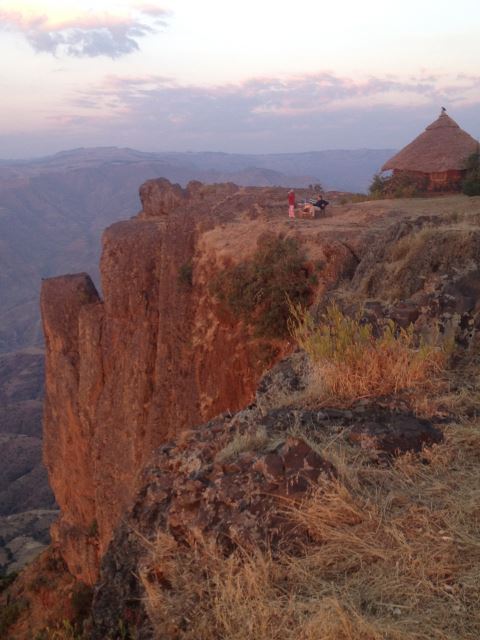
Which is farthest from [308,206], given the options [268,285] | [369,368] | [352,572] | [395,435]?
[352,572]

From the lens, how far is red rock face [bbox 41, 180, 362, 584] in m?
10.4

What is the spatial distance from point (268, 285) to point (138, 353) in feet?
14.7

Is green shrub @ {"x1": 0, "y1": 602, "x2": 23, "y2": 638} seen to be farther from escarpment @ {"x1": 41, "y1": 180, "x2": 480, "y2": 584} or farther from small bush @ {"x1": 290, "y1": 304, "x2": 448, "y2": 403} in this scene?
small bush @ {"x1": 290, "y1": 304, "x2": 448, "y2": 403}

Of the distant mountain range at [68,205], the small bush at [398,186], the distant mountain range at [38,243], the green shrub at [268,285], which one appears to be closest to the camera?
the green shrub at [268,285]

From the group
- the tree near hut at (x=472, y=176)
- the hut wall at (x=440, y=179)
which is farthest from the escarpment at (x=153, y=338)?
the hut wall at (x=440, y=179)

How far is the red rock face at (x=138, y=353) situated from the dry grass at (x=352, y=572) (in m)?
6.15

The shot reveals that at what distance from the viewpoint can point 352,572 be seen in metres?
2.35

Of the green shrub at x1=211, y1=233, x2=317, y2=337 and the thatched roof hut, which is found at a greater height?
the thatched roof hut

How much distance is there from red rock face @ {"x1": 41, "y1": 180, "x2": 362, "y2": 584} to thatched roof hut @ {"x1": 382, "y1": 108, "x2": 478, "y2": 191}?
473 centimetres

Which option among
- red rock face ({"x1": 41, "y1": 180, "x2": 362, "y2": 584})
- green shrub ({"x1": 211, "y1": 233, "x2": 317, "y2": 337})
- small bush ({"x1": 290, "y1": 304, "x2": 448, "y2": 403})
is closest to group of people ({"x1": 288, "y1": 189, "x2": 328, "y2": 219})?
red rock face ({"x1": 41, "y1": 180, "x2": 362, "y2": 584})

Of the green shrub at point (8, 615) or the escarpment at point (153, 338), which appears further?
the green shrub at point (8, 615)

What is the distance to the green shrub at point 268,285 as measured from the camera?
900 cm

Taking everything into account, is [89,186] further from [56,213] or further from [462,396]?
[462,396]

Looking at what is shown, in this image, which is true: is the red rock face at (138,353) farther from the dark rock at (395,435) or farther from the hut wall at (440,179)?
the dark rock at (395,435)
